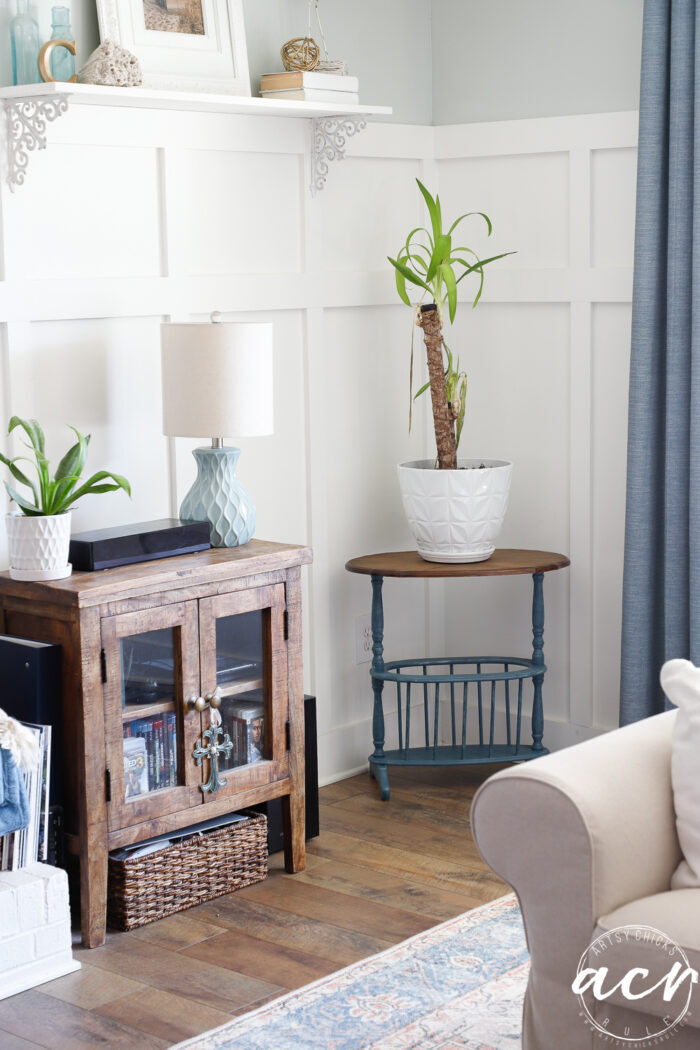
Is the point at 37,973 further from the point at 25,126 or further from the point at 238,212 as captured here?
the point at 238,212

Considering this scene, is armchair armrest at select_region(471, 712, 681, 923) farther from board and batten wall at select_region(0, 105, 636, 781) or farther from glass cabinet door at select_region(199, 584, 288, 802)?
board and batten wall at select_region(0, 105, 636, 781)

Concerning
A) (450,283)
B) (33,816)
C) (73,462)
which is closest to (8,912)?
(33,816)

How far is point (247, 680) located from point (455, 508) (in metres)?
0.82

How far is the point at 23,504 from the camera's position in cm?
299

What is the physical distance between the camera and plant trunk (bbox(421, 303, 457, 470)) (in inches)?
150

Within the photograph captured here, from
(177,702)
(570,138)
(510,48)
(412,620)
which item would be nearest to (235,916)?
(177,702)

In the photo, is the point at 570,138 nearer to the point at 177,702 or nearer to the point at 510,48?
the point at 510,48

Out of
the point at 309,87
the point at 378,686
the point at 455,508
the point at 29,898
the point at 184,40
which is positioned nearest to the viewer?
the point at 29,898

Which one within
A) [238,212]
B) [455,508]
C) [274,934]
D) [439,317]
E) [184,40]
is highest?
[184,40]

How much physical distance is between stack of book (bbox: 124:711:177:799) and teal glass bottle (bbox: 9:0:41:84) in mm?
1416

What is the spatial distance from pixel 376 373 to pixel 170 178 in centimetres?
93

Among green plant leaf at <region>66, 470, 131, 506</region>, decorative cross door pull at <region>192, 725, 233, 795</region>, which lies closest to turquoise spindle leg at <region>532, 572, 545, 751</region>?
decorative cross door pull at <region>192, 725, 233, 795</region>

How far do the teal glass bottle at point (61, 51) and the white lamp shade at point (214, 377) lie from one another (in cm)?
59

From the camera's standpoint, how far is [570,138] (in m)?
3.90
